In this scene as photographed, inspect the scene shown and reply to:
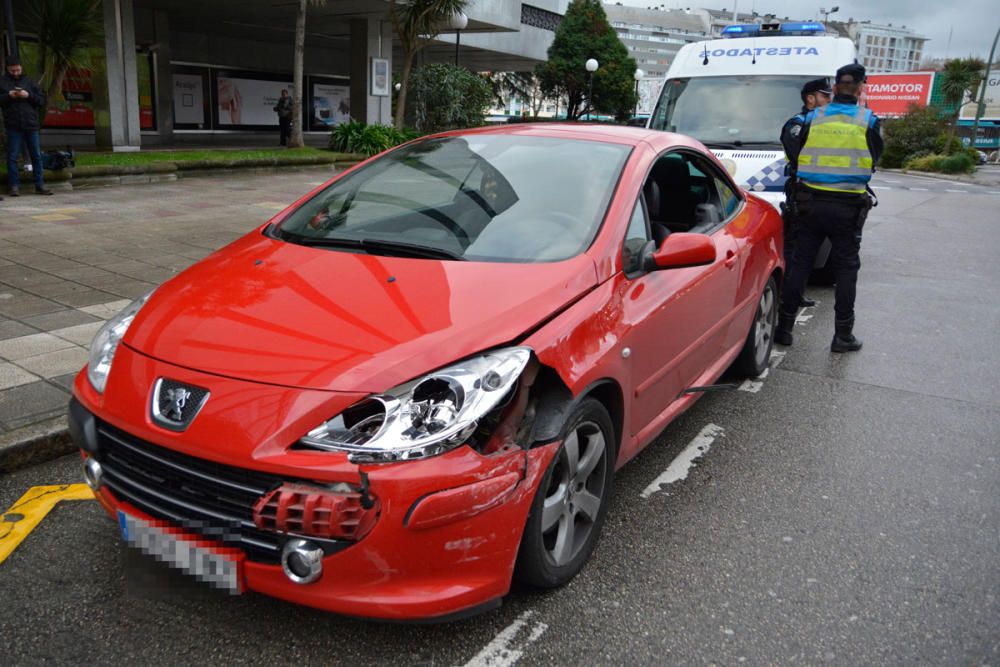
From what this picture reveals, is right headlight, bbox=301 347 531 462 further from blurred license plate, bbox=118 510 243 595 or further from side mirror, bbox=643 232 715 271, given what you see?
side mirror, bbox=643 232 715 271

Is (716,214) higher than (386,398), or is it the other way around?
(716,214)

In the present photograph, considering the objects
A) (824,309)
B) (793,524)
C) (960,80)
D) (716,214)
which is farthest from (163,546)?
(960,80)

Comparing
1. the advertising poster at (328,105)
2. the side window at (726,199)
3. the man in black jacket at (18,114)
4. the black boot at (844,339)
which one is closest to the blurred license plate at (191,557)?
the side window at (726,199)

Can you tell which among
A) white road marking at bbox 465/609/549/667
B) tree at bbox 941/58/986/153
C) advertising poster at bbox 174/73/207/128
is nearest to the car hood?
white road marking at bbox 465/609/549/667

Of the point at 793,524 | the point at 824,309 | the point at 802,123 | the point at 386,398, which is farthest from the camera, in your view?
the point at 824,309

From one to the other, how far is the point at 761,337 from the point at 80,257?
20.2 ft

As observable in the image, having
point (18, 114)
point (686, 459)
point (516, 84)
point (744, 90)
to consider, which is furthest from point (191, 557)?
point (516, 84)

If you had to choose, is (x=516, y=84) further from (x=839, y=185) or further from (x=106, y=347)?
(x=106, y=347)

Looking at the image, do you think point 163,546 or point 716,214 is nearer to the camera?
point 163,546

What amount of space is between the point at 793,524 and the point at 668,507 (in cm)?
52

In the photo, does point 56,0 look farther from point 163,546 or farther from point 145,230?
point 163,546

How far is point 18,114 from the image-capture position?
35.8 feet

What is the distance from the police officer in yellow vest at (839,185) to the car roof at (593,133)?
1.97 metres

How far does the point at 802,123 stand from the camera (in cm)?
617
